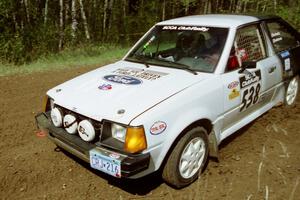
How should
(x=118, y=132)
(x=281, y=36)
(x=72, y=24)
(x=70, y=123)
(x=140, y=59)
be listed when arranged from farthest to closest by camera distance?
1. (x=72, y=24)
2. (x=281, y=36)
3. (x=140, y=59)
4. (x=70, y=123)
5. (x=118, y=132)

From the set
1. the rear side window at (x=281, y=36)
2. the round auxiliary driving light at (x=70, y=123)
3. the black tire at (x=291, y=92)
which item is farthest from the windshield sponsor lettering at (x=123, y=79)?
the black tire at (x=291, y=92)

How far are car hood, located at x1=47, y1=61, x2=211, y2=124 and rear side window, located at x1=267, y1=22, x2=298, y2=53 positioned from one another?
A: 171 cm

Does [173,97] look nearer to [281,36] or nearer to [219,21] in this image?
[219,21]

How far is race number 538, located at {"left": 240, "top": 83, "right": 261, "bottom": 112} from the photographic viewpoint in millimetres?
4266

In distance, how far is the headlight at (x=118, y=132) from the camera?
324cm

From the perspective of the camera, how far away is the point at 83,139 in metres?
3.46

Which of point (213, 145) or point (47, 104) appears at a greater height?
point (47, 104)

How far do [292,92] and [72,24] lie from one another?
8.34 metres

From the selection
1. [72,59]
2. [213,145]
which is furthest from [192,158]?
[72,59]

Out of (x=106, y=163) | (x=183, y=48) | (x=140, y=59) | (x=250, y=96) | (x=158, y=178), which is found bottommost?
(x=158, y=178)

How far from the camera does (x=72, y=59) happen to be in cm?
1022

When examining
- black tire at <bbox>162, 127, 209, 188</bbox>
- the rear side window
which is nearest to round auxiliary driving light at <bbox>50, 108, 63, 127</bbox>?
black tire at <bbox>162, 127, 209, 188</bbox>

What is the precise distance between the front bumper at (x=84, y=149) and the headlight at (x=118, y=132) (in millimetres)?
145

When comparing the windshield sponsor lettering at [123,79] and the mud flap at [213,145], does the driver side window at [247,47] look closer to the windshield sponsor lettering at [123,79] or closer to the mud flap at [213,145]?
the mud flap at [213,145]
